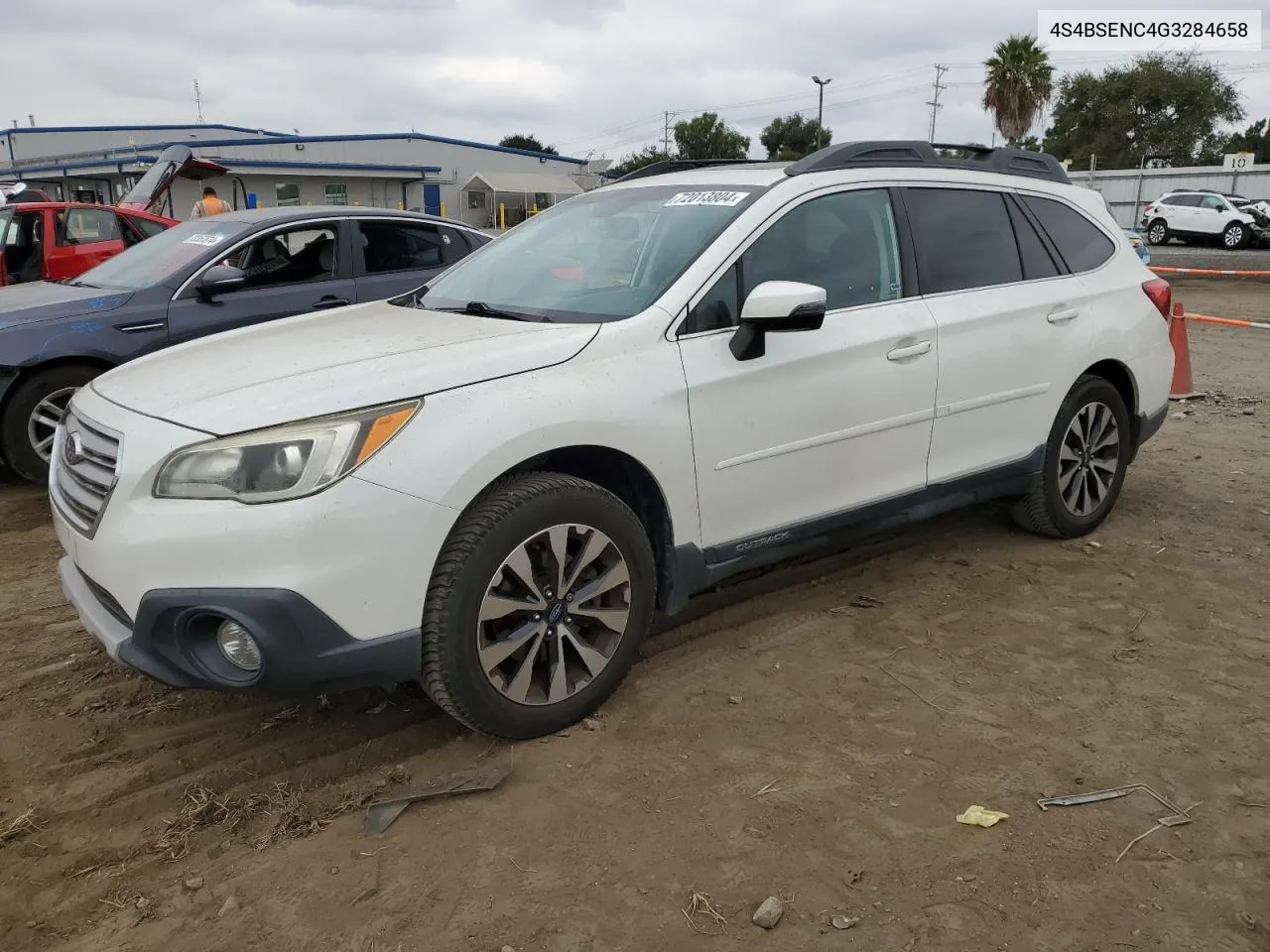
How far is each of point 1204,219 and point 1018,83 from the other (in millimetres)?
17085

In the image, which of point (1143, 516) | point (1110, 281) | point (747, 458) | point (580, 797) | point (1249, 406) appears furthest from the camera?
point (1249, 406)

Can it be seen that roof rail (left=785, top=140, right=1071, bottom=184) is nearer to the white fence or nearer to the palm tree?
the white fence

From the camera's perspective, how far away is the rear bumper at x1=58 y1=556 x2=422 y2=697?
2.51 metres

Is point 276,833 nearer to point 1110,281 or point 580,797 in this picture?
point 580,797

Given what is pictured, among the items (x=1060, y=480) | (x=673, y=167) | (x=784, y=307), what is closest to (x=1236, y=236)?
(x=1060, y=480)

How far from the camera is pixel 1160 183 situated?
3634 centimetres

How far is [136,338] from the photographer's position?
602cm

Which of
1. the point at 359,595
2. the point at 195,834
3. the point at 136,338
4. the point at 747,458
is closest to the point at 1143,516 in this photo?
the point at 747,458

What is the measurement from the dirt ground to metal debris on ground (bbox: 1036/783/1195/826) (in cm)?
3

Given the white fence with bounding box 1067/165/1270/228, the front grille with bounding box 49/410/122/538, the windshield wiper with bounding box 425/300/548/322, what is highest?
the white fence with bounding box 1067/165/1270/228

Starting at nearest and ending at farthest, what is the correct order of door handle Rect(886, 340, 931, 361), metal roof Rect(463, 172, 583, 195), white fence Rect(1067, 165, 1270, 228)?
1. door handle Rect(886, 340, 931, 361)
2. white fence Rect(1067, 165, 1270, 228)
3. metal roof Rect(463, 172, 583, 195)

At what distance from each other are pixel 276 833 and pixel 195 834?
0.75 feet

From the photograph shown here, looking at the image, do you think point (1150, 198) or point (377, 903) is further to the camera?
point (1150, 198)

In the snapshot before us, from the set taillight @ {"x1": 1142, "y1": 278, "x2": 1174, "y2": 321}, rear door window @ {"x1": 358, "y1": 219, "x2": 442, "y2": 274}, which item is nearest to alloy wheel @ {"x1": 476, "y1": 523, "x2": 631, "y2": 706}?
taillight @ {"x1": 1142, "y1": 278, "x2": 1174, "y2": 321}
